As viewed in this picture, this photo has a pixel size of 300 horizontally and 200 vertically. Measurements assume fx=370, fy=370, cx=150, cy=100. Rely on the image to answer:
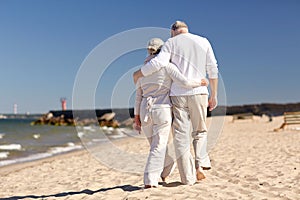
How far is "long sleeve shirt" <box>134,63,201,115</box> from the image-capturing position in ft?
13.8

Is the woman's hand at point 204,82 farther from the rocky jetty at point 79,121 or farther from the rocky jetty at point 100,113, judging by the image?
the rocky jetty at point 100,113

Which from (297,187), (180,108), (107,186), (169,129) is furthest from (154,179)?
(297,187)

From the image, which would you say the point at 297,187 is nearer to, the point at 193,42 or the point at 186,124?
the point at 186,124

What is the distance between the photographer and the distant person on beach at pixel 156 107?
166 inches

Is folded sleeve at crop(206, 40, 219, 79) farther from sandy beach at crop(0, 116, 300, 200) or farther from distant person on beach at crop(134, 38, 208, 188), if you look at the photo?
sandy beach at crop(0, 116, 300, 200)

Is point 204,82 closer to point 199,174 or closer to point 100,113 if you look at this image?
point 199,174

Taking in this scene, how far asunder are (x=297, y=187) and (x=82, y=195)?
2.85 m

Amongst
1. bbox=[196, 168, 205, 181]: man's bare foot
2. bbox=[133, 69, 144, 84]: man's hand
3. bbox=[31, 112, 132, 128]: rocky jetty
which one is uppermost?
bbox=[133, 69, 144, 84]: man's hand

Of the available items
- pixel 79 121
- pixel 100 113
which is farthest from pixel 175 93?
pixel 100 113

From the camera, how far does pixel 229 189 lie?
14.4 feet

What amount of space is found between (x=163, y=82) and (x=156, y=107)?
30 centimetres

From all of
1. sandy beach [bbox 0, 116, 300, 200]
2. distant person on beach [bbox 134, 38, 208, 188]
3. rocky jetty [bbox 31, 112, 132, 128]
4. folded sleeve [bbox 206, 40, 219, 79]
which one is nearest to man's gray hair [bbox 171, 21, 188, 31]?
distant person on beach [bbox 134, 38, 208, 188]

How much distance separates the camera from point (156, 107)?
421 cm

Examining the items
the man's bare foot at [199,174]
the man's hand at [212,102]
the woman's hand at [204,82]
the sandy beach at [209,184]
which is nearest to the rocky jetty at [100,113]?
the sandy beach at [209,184]
